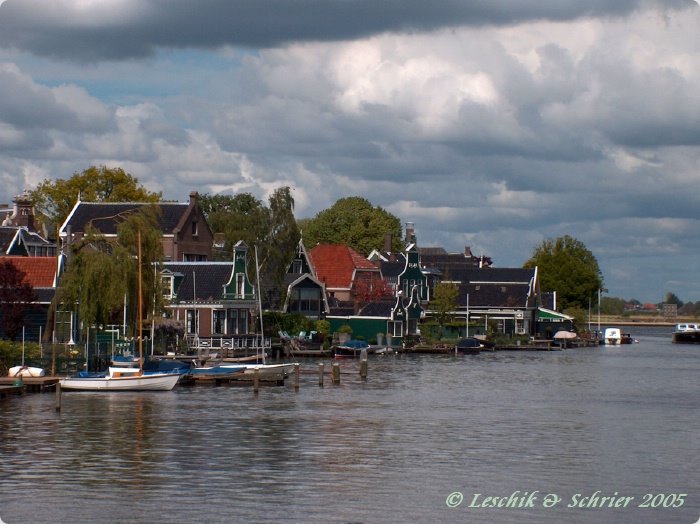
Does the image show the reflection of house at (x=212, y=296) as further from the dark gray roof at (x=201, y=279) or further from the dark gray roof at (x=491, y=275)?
the dark gray roof at (x=491, y=275)

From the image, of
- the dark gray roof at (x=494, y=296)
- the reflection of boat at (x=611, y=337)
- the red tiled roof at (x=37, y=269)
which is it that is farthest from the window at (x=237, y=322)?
the reflection of boat at (x=611, y=337)

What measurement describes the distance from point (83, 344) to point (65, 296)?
9446mm

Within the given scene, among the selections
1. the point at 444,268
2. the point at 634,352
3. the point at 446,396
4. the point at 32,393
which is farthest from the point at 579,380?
the point at 444,268

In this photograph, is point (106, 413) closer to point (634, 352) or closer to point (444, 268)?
point (634, 352)

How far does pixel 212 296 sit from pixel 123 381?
43717 millimetres

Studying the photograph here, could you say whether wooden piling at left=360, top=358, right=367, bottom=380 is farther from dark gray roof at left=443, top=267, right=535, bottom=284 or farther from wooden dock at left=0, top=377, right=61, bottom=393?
dark gray roof at left=443, top=267, right=535, bottom=284

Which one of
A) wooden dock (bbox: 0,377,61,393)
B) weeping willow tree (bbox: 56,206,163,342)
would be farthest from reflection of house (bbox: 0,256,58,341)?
wooden dock (bbox: 0,377,61,393)

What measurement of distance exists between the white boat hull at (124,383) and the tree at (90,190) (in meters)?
82.3

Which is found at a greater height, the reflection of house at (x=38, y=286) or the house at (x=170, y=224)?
the house at (x=170, y=224)

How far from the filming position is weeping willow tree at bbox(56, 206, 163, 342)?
262ft

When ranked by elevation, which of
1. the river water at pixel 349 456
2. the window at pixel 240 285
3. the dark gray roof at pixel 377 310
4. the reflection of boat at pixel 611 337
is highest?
the window at pixel 240 285

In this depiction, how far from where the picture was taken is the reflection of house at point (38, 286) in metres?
93.5

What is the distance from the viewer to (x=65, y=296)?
81500 mm

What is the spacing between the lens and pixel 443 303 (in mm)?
159875
